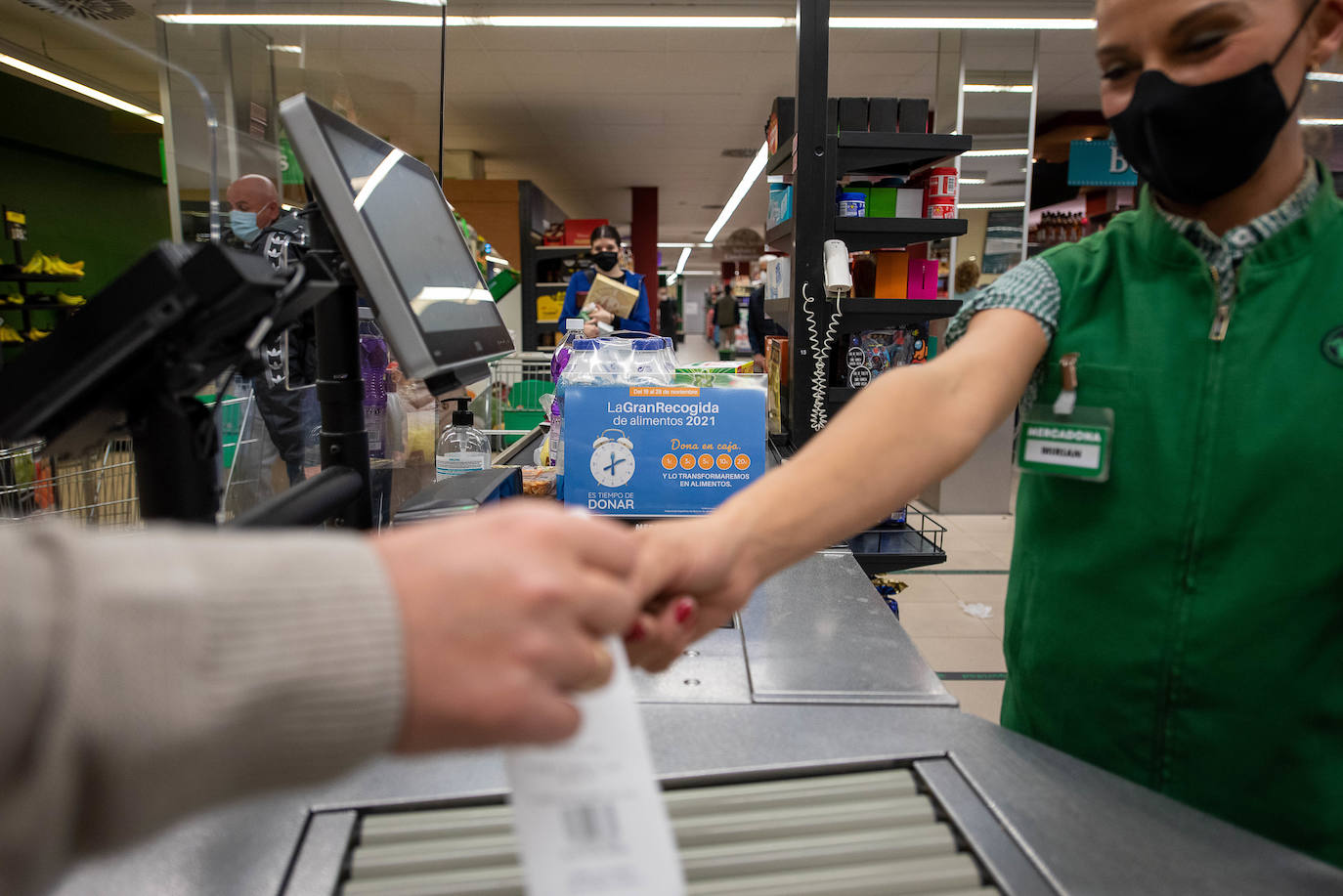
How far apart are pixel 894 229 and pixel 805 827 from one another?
1.65 meters

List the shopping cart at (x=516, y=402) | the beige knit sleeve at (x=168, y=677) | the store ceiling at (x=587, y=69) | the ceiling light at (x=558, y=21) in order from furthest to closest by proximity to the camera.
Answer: the ceiling light at (x=558, y=21), the store ceiling at (x=587, y=69), the shopping cart at (x=516, y=402), the beige knit sleeve at (x=168, y=677)

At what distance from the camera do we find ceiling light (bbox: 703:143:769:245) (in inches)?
398

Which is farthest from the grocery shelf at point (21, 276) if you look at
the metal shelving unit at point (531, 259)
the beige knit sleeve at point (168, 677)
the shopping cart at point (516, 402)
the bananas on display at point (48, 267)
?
the beige knit sleeve at point (168, 677)

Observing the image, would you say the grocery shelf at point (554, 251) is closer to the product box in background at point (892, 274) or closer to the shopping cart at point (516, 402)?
the shopping cart at point (516, 402)

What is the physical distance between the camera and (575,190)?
13.7 metres

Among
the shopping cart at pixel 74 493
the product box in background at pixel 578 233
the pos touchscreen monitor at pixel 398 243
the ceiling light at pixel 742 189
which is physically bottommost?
the shopping cart at pixel 74 493

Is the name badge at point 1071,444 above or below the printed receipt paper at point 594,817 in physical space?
above

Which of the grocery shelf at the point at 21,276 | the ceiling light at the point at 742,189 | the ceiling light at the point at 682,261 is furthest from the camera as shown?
the ceiling light at the point at 682,261

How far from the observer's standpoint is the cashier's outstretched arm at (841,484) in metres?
0.71

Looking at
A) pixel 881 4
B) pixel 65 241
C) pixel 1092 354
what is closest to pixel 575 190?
pixel 65 241

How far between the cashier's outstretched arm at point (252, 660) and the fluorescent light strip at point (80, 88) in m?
7.99

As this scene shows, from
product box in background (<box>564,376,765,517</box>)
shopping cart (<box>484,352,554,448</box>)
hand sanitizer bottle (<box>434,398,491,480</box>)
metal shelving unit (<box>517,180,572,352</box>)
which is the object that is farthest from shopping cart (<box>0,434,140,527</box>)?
metal shelving unit (<box>517,180,572,352</box>)

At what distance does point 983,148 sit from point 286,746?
21.1 ft

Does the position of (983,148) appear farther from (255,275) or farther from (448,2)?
(255,275)
